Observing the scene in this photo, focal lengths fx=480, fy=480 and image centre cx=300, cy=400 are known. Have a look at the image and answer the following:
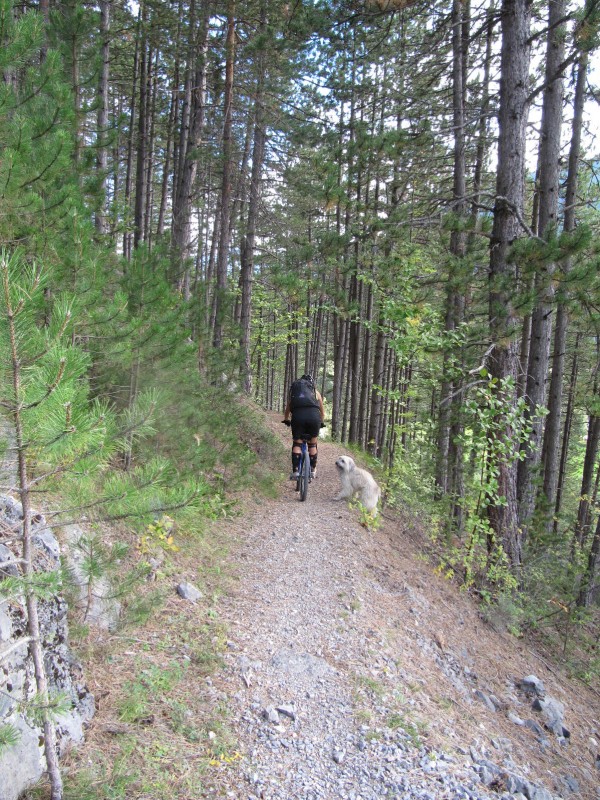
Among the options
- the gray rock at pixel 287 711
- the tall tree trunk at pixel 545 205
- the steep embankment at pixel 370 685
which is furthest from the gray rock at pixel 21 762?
the tall tree trunk at pixel 545 205

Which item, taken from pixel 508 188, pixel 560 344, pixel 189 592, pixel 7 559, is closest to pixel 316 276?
pixel 508 188

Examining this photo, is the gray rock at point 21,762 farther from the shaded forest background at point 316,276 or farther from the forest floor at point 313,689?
the shaded forest background at point 316,276

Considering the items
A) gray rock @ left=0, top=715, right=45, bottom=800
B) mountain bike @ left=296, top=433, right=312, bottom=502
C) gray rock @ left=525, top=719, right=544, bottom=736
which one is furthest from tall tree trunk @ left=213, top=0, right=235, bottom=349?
gray rock @ left=525, top=719, right=544, bottom=736

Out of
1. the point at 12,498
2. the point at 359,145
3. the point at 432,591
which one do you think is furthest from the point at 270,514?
the point at 359,145

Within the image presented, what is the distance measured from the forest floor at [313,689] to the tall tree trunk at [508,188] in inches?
83.8

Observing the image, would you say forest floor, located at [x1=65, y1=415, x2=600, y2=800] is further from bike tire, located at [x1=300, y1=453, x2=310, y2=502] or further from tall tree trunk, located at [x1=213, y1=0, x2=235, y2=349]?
tall tree trunk, located at [x1=213, y1=0, x2=235, y2=349]

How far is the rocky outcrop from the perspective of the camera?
2.21 m

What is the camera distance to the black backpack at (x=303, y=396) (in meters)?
8.02

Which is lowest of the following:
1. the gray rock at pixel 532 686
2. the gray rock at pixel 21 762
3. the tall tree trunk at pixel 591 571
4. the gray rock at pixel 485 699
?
the tall tree trunk at pixel 591 571

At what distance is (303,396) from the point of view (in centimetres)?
805

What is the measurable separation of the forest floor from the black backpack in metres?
2.13

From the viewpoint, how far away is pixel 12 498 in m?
2.86

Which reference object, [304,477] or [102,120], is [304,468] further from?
[102,120]

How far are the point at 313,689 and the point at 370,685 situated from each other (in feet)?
1.64
